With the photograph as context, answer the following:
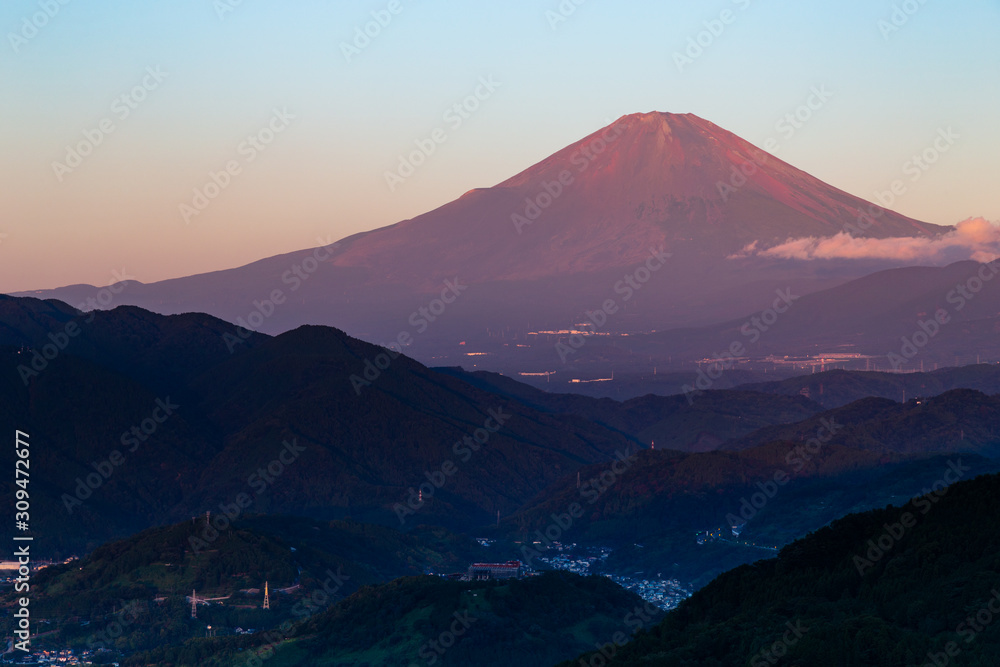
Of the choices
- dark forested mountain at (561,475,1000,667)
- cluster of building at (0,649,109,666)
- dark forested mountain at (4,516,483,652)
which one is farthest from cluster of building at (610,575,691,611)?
dark forested mountain at (561,475,1000,667)

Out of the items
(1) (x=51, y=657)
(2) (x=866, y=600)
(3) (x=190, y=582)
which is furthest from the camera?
(3) (x=190, y=582)

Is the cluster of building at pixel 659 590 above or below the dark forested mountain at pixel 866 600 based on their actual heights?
below

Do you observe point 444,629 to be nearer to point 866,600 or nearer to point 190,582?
point 190,582

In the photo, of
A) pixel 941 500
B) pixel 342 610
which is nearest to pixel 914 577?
pixel 941 500

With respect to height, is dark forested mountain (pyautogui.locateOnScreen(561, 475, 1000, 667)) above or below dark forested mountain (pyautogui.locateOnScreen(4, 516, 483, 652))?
above

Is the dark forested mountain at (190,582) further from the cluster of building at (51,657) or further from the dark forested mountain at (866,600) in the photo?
the dark forested mountain at (866,600)

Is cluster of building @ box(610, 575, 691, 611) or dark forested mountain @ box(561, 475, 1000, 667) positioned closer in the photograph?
dark forested mountain @ box(561, 475, 1000, 667)

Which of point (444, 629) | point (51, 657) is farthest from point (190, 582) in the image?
A: point (444, 629)

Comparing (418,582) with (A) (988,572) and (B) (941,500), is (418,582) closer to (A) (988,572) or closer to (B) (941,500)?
(B) (941,500)

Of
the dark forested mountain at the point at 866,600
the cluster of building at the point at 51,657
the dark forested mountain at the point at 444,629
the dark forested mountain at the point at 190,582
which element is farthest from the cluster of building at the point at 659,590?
the dark forested mountain at the point at 866,600

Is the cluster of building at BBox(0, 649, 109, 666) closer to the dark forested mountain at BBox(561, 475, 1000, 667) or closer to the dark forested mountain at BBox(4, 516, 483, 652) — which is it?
the dark forested mountain at BBox(4, 516, 483, 652)

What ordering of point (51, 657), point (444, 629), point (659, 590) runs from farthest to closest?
point (659, 590) < point (51, 657) < point (444, 629)

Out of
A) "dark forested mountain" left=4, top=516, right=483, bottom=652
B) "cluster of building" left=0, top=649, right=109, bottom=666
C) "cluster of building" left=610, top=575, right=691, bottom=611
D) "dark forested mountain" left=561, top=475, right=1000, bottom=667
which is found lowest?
"cluster of building" left=610, top=575, right=691, bottom=611
